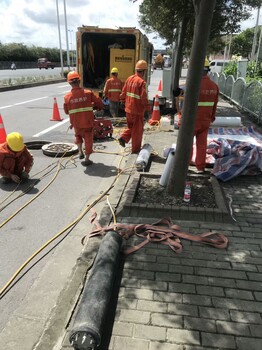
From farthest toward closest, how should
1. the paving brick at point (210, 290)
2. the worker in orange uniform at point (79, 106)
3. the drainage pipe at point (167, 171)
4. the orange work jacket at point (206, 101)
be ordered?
the worker in orange uniform at point (79, 106)
the orange work jacket at point (206, 101)
the drainage pipe at point (167, 171)
the paving brick at point (210, 290)

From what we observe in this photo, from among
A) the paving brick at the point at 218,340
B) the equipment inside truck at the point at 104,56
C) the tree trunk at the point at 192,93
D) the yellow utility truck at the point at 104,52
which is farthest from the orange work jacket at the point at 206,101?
the equipment inside truck at the point at 104,56

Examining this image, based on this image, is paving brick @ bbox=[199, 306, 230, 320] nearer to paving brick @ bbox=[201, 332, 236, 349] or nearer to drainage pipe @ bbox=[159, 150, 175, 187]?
paving brick @ bbox=[201, 332, 236, 349]

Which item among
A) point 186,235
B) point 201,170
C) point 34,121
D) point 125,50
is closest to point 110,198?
point 186,235

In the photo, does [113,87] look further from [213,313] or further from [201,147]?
[213,313]

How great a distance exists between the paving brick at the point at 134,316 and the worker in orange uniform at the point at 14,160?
3583 millimetres

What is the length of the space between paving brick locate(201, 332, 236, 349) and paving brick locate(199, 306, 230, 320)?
177 millimetres

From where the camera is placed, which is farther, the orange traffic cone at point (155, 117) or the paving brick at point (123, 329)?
the orange traffic cone at point (155, 117)

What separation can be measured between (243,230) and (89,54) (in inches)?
456

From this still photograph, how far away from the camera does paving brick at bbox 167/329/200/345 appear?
236 cm

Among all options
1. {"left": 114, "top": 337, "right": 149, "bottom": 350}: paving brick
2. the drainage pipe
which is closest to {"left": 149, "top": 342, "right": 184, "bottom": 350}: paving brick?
{"left": 114, "top": 337, "right": 149, "bottom": 350}: paving brick

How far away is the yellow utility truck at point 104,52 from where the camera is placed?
1166 centimetres

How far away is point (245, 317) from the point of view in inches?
102

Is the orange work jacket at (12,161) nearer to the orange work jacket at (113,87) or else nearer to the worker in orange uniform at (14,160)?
the worker in orange uniform at (14,160)

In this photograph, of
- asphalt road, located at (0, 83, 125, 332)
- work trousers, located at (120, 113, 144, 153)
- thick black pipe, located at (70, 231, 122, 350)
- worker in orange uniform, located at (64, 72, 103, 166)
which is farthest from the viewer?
work trousers, located at (120, 113, 144, 153)
